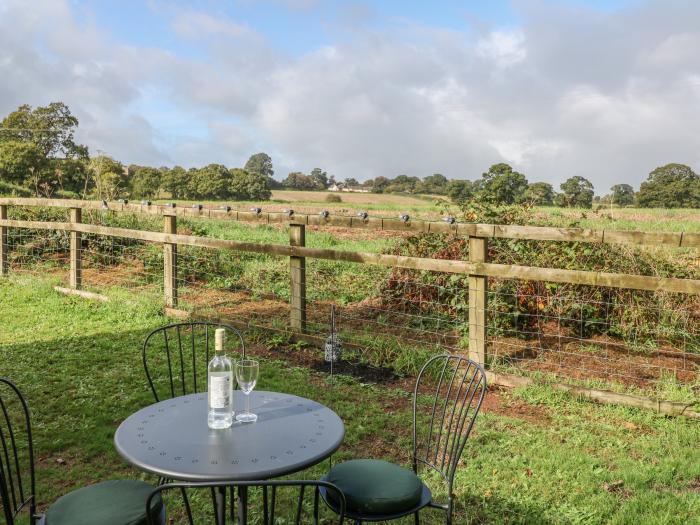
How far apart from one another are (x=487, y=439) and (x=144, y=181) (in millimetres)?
41504

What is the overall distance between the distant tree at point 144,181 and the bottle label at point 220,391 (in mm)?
39396

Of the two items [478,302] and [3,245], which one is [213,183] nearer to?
[3,245]

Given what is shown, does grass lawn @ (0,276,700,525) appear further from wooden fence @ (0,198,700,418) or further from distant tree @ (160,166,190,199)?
distant tree @ (160,166,190,199)

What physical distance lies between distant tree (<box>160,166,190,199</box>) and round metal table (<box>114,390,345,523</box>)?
37502mm

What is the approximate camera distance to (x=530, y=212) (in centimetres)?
691

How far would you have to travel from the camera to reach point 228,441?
2.15m

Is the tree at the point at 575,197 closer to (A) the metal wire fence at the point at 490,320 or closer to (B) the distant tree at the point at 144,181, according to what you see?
(A) the metal wire fence at the point at 490,320

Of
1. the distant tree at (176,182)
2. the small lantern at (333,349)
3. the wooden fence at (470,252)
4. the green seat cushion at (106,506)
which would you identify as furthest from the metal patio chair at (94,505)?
the distant tree at (176,182)

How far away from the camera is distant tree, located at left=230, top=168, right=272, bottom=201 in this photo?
34000 millimetres

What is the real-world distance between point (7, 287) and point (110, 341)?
355 cm

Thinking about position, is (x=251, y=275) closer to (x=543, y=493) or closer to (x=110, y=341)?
(x=110, y=341)

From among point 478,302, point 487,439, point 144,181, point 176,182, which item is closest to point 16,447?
point 487,439

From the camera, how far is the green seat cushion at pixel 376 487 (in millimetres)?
2330

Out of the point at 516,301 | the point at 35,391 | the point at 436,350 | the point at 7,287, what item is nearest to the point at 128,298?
the point at 7,287
